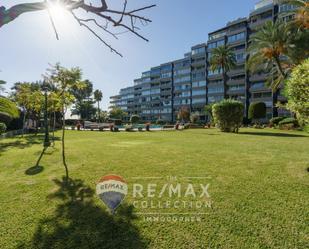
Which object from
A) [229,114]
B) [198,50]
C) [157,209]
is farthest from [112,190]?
[198,50]

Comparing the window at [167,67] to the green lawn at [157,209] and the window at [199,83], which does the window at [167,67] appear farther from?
the green lawn at [157,209]

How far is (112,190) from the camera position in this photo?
6.21m

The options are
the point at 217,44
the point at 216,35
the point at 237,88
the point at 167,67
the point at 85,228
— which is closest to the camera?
the point at 85,228

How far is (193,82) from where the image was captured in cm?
9425

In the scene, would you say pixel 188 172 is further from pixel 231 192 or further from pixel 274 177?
pixel 274 177

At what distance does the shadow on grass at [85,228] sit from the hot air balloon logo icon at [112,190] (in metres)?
0.27

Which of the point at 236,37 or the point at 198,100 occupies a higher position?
the point at 236,37

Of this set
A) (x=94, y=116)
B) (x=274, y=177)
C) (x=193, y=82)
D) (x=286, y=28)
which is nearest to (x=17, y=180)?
(x=274, y=177)

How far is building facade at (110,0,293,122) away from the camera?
6800 cm

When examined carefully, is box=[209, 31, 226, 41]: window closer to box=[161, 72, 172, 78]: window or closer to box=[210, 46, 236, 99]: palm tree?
box=[210, 46, 236, 99]: palm tree

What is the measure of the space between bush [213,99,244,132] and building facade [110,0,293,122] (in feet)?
75.6

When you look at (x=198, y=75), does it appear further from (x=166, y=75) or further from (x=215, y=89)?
(x=166, y=75)

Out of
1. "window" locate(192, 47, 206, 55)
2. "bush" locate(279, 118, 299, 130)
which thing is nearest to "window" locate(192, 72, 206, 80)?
"window" locate(192, 47, 206, 55)

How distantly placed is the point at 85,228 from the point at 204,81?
291 feet
